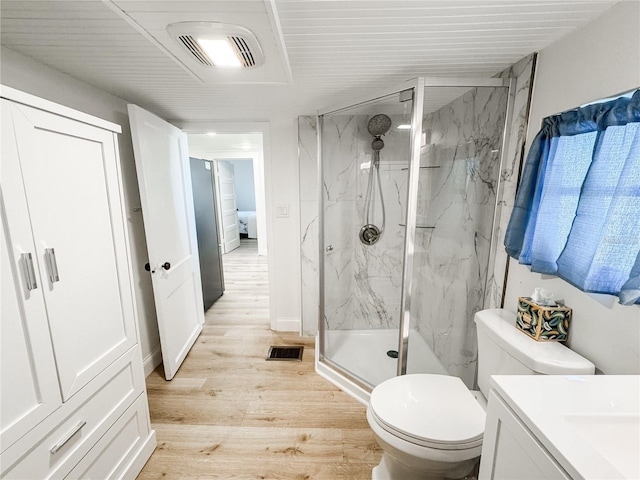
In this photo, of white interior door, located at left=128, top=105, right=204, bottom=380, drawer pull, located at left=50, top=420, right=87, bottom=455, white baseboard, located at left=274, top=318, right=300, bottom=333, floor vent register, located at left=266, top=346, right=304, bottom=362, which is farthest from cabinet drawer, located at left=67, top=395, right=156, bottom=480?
white baseboard, located at left=274, top=318, right=300, bottom=333

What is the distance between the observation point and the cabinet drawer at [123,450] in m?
1.08

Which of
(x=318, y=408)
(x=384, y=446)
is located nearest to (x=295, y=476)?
(x=318, y=408)

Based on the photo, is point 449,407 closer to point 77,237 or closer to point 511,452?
point 511,452

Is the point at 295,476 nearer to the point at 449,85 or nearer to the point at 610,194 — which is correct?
the point at 610,194

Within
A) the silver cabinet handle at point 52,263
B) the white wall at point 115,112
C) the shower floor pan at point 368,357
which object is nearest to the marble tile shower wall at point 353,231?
the shower floor pan at point 368,357

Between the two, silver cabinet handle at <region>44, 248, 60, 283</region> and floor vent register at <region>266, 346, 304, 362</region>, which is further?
floor vent register at <region>266, 346, 304, 362</region>

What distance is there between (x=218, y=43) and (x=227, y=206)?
185 inches

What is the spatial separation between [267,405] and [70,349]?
46.6 inches

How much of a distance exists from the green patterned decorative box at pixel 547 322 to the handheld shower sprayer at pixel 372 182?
1394mm

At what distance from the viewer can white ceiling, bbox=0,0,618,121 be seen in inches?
35.8

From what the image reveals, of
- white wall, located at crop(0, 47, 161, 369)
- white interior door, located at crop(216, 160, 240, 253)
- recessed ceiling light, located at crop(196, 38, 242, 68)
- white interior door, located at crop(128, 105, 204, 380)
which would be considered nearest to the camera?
recessed ceiling light, located at crop(196, 38, 242, 68)

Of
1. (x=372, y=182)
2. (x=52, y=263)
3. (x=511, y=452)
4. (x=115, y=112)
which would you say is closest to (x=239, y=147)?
(x=115, y=112)

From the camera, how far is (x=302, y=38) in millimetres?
1107

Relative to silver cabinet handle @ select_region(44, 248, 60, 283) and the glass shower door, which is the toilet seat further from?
silver cabinet handle @ select_region(44, 248, 60, 283)
